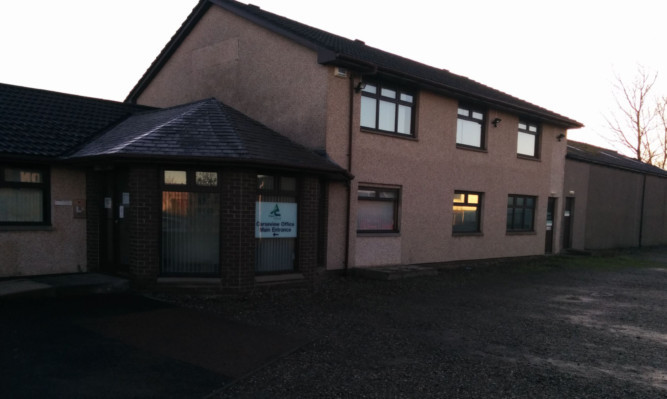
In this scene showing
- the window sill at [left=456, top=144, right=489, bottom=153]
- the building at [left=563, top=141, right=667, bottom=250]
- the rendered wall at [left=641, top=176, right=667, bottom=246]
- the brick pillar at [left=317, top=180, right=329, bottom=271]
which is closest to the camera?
the brick pillar at [left=317, top=180, right=329, bottom=271]

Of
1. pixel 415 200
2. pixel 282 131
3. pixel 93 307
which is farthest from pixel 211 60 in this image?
pixel 93 307

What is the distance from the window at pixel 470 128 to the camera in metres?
14.8

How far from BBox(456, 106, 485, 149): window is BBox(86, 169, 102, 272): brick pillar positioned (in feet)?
33.8

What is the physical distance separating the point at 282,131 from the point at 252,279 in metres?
4.47

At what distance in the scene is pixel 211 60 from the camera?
563 inches

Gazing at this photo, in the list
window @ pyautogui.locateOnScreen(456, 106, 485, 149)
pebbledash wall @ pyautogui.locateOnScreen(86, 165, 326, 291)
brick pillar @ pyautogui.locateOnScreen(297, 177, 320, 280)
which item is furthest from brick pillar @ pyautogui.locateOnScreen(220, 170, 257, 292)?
window @ pyautogui.locateOnScreen(456, 106, 485, 149)

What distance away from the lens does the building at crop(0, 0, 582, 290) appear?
902cm

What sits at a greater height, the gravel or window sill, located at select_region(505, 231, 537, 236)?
window sill, located at select_region(505, 231, 537, 236)

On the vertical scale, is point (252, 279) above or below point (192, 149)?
below

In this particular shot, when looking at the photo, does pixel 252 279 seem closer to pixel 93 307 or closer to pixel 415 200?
pixel 93 307

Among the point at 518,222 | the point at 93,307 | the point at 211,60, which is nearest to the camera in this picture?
the point at 93,307

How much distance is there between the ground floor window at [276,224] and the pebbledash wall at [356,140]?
141 cm

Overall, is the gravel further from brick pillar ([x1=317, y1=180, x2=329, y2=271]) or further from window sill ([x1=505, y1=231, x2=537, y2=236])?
window sill ([x1=505, y1=231, x2=537, y2=236])

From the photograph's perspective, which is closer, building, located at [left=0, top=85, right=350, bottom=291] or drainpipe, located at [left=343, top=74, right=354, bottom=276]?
building, located at [left=0, top=85, right=350, bottom=291]
